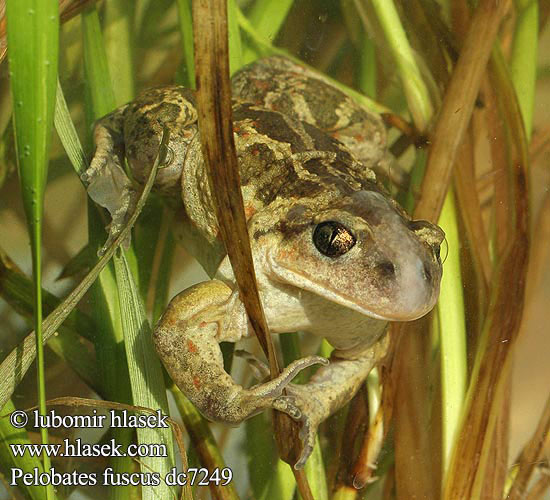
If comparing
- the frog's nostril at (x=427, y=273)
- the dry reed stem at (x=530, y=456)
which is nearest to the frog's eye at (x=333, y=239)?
the frog's nostril at (x=427, y=273)

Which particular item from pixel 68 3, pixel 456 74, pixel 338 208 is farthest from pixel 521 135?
pixel 68 3

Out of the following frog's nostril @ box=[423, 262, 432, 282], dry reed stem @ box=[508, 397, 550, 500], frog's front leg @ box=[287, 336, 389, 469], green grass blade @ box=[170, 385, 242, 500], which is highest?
frog's nostril @ box=[423, 262, 432, 282]

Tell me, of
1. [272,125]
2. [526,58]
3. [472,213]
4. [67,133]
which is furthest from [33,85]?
[526,58]

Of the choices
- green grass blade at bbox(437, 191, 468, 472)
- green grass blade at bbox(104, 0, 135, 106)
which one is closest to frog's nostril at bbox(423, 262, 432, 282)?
green grass blade at bbox(437, 191, 468, 472)

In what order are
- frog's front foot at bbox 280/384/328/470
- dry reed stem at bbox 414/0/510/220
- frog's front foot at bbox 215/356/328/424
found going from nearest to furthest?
1. frog's front foot at bbox 215/356/328/424
2. frog's front foot at bbox 280/384/328/470
3. dry reed stem at bbox 414/0/510/220

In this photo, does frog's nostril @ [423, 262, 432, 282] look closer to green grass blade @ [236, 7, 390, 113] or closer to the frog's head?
the frog's head

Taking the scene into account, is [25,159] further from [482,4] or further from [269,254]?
[482,4]

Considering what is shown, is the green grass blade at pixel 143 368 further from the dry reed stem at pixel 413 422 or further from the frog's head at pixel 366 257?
the dry reed stem at pixel 413 422
